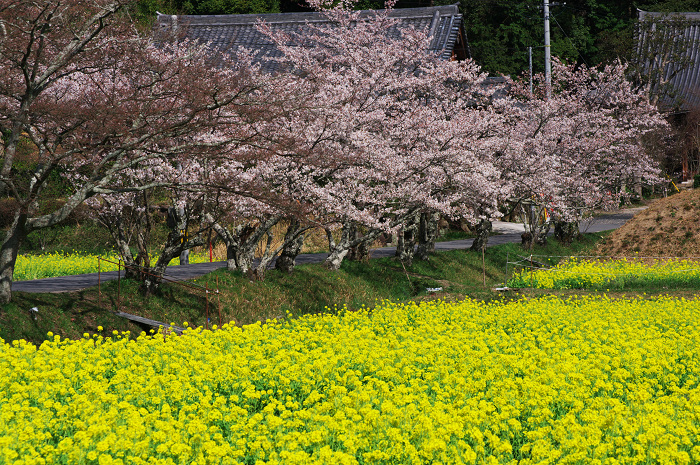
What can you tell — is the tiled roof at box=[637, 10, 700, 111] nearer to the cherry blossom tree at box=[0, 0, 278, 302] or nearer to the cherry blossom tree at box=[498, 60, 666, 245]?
the cherry blossom tree at box=[498, 60, 666, 245]

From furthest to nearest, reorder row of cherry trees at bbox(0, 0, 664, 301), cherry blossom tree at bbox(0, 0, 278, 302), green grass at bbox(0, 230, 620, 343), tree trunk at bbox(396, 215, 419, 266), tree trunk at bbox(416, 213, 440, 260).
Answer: tree trunk at bbox(416, 213, 440, 260), tree trunk at bbox(396, 215, 419, 266), green grass at bbox(0, 230, 620, 343), row of cherry trees at bbox(0, 0, 664, 301), cherry blossom tree at bbox(0, 0, 278, 302)

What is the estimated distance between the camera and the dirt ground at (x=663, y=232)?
81.0 ft

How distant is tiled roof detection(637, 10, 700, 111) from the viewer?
4431cm

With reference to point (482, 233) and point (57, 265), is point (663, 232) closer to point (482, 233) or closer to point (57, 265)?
point (482, 233)

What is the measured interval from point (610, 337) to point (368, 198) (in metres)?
8.36

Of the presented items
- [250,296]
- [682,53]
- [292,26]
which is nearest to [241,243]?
[250,296]

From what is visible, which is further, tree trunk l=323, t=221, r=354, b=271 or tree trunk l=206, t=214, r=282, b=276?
tree trunk l=323, t=221, r=354, b=271

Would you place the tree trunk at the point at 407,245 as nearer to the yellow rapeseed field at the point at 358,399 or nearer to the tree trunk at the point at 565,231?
the yellow rapeseed field at the point at 358,399

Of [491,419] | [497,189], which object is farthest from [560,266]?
[491,419]

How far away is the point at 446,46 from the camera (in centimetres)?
3369

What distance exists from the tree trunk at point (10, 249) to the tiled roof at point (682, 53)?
41675 millimetres

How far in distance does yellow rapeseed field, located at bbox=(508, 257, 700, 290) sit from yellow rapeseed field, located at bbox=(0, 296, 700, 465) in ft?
27.1

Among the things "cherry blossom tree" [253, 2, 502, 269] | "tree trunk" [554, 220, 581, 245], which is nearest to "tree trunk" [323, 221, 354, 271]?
"cherry blossom tree" [253, 2, 502, 269]

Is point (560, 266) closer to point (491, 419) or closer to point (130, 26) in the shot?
point (130, 26)
